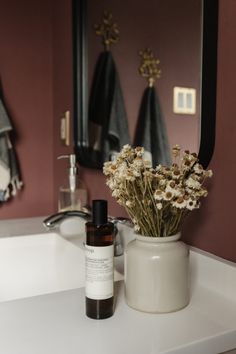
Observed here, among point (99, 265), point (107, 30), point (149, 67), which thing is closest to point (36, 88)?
point (107, 30)

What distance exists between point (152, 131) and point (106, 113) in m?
0.31

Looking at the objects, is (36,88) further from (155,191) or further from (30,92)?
(155,191)

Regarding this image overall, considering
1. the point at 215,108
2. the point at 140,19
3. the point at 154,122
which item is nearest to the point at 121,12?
the point at 140,19

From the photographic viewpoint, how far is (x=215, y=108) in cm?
89

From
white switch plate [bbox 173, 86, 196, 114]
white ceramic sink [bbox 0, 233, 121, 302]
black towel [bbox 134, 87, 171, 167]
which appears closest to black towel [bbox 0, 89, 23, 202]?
white ceramic sink [bbox 0, 233, 121, 302]

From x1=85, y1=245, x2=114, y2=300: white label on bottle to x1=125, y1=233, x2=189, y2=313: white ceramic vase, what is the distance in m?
0.05

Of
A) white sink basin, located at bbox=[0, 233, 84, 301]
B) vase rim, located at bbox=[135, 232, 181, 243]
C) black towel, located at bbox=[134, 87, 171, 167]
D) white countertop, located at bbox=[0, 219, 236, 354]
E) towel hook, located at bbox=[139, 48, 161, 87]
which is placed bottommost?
white sink basin, located at bbox=[0, 233, 84, 301]

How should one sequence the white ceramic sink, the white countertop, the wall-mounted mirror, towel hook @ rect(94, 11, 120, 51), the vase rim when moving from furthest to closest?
towel hook @ rect(94, 11, 120, 51), the white ceramic sink, the wall-mounted mirror, the vase rim, the white countertop

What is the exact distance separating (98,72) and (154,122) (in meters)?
0.42

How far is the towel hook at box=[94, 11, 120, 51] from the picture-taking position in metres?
1.33

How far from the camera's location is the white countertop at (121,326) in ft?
2.12

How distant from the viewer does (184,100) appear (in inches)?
38.3

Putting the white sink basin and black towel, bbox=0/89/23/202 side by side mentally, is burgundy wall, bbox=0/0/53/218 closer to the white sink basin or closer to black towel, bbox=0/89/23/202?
black towel, bbox=0/89/23/202

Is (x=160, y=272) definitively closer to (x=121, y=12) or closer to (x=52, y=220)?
(x=52, y=220)
